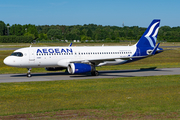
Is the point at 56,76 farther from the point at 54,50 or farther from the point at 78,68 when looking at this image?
the point at 78,68

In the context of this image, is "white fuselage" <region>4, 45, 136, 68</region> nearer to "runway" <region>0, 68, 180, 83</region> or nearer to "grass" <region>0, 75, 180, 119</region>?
"runway" <region>0, 68, 180, 83</region>

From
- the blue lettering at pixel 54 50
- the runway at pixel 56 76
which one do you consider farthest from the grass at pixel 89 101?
the blue lettering at pixel 54 50

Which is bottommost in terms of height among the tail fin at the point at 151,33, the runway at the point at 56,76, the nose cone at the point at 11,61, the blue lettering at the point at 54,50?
the runway at the point at 56,76

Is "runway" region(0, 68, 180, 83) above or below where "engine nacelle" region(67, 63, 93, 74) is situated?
below

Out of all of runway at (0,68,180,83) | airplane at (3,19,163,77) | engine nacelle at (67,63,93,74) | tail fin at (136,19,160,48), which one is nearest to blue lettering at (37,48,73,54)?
airplane at (3,19,163,77)

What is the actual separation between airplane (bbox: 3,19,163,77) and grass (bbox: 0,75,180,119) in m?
6.81

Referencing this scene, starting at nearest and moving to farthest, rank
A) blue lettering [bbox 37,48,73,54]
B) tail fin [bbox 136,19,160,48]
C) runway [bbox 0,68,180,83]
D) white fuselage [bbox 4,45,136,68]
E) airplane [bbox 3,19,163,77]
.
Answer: runway [bbox 0,68,180,83], airplane [bbox 3,19,163,77], white fuselage [bbox 4,45,136,68], blue lettering [bbox 37,48,73,54], tail fin [bbox 136,19,160,48]

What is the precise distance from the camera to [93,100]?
1998 cm

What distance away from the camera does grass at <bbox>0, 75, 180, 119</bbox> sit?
16.0 m

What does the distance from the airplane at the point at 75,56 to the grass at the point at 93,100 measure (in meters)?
6.81

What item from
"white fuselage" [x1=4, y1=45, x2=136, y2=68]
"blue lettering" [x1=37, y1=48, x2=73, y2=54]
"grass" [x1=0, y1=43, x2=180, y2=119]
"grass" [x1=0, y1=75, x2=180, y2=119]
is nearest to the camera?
"grass" [x1=0, y1=43, x2=180, y2=119]

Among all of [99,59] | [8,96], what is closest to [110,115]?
[8,96]

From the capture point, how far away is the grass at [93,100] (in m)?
16.0

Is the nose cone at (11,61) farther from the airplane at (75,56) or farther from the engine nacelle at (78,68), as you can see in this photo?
the engine nacelle at (78,68)
